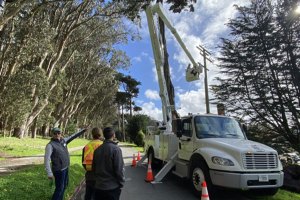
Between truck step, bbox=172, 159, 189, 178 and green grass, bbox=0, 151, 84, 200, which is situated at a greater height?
truck step, bbox=172, 159, 189, 178

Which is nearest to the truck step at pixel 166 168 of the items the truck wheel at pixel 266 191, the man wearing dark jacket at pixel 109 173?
the truck wheel at pixel 266 191

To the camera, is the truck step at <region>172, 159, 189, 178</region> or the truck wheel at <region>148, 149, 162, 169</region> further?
the truck wheel at <region>148, 149, 162, 169</region>

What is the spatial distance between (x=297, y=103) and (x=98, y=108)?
5486 centimetres

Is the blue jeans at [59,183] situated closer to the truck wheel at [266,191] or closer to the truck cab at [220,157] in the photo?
the truck cab at [220,157]

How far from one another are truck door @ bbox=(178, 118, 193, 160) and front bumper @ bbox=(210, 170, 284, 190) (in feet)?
6.20

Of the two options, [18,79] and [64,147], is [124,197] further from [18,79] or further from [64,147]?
[18,79]

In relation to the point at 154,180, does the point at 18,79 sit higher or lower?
higher

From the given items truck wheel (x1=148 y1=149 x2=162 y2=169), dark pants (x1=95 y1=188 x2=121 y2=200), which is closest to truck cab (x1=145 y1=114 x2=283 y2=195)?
truck wheel (x1=148 y1=149 x2=162 y2=169)

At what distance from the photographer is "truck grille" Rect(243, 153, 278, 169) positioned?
8633 mm

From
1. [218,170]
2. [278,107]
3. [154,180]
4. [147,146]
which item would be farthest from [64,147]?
[278,107]

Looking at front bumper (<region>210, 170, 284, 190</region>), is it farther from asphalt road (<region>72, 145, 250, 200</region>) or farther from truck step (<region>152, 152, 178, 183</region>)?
truck step (<region>152, 152, 178, 183</region>)

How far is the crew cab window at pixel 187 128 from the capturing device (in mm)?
10973

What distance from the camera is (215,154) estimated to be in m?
8.95

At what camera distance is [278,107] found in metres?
16.5
